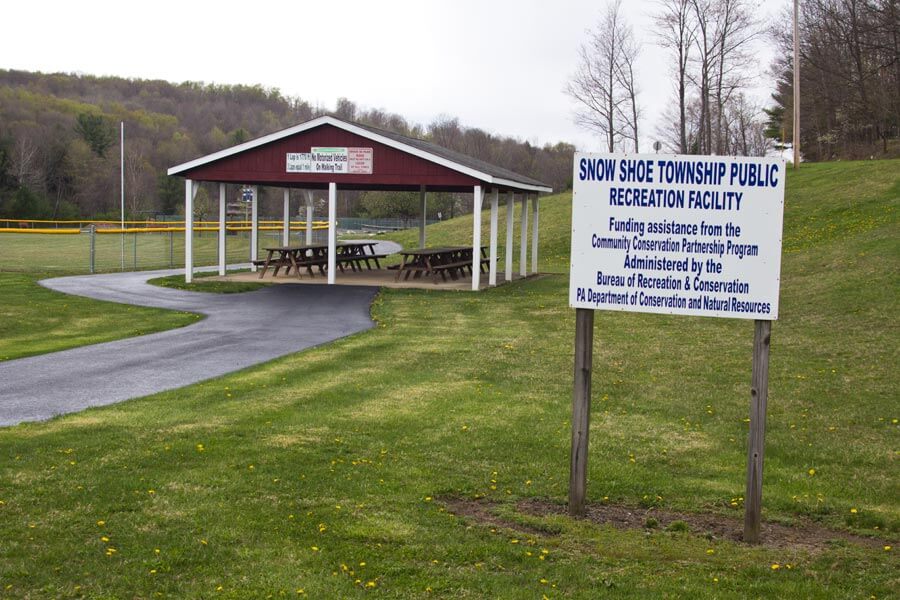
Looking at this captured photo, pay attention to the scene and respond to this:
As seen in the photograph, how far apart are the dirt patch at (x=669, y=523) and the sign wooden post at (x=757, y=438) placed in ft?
0.48

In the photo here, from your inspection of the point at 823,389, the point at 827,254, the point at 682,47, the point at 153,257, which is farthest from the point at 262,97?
the point at 823,389

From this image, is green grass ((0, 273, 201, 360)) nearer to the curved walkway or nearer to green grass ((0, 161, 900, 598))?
the curved walkway

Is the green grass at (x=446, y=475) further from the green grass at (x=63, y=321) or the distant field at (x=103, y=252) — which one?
the distant field at (x=103, y=252)

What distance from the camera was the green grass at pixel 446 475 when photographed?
5.05 metres

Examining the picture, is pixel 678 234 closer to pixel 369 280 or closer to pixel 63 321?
pixel 63 321

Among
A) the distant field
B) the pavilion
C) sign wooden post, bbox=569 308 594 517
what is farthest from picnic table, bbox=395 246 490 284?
sign wooden post, bbox=569 308 594 517

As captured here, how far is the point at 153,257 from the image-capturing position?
135 feet

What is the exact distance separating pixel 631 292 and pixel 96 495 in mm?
3781

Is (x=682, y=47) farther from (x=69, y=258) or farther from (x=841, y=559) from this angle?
(x=841, y=559)

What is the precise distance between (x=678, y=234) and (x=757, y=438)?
1.38 meters

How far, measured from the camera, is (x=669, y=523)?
615cm

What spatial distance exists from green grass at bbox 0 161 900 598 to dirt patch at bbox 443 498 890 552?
0.10 m

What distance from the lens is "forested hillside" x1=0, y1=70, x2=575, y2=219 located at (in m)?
87.9

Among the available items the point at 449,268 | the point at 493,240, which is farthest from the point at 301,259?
the point at 493,240
